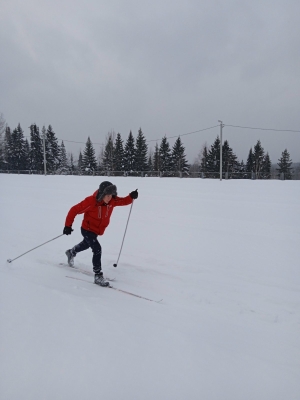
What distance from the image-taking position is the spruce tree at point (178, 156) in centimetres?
4812

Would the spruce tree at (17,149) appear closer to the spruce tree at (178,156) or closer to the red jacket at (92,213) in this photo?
the spruce tree at (178,156)

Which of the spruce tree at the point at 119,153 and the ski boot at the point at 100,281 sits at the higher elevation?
the spruce tree at the point at 119,153

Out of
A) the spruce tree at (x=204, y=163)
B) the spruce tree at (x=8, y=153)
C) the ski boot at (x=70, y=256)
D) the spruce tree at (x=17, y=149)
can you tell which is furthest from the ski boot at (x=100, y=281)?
the spruce tree at (x=17, y=149)

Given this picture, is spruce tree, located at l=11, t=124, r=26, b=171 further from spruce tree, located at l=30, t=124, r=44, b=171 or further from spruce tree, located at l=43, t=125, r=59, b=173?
spruce tree, located at l=43, t=125, r=59, b=173

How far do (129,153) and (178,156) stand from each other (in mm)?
9245

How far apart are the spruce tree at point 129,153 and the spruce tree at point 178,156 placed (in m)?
7.42

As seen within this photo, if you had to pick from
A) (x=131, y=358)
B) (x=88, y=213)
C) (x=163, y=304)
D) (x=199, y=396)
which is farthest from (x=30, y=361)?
(x=88, y=213)

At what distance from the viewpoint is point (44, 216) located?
10.1 metres

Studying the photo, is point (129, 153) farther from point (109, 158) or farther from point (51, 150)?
point (51, 150)

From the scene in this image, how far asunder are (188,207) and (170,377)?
10.3 metres

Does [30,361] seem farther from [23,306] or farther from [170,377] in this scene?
[170,377]

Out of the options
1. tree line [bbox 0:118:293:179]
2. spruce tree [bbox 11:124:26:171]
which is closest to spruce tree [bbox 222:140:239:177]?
tree line [bbox 0:118:293:179]

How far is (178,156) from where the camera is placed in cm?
4884

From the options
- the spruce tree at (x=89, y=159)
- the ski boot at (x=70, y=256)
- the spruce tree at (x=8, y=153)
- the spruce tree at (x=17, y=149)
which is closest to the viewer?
the ski boot at (x=70, y=256)
